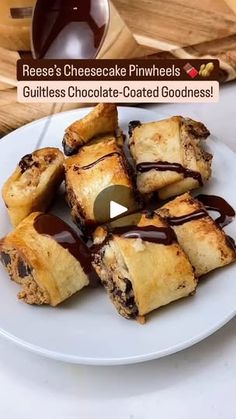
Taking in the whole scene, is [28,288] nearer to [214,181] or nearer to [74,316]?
[74,316]

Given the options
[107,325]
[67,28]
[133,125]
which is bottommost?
[107,325]

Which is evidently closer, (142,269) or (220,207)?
(142,269)

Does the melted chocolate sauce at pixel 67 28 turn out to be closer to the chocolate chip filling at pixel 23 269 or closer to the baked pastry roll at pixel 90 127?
the baked pastry roll at pixel 90 127

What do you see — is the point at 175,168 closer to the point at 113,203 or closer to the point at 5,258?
the point at 113,203

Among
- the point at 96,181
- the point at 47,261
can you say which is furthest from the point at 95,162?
the point at 47,261

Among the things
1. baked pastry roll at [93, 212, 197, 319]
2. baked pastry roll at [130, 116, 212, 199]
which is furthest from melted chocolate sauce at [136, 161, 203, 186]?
baked pastry roll at [93, 212, 197, 319]

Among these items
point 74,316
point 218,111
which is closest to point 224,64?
point 218,111

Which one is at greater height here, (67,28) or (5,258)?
(67,28)

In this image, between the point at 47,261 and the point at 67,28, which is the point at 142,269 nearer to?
the point at 47,261
